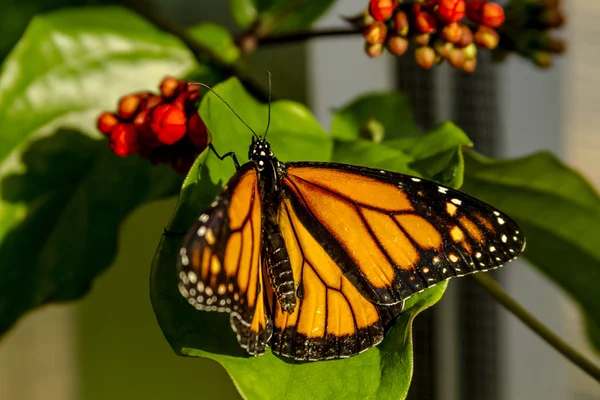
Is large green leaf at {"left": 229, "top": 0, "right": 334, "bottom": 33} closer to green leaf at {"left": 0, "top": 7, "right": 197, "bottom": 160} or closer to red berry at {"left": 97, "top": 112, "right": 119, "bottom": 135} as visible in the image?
green leaf at {"left": 0, "top": 7, "right": 197, "bottom": 160}

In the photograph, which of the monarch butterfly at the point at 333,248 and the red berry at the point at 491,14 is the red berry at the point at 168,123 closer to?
the monarch butterfly at the point at 333,248

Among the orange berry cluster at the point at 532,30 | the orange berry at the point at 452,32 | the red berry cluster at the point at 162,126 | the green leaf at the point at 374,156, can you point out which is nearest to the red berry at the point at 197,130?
the red berry cluster at the point at 162,126

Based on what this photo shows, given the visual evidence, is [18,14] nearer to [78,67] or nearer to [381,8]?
[78,67]

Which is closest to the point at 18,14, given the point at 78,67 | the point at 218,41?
the point at 78,67

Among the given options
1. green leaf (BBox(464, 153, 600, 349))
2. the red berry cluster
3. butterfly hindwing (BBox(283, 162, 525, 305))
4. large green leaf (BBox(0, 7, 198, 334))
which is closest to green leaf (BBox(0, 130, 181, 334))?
large green leaf (BBox(0, 7, 198, 334))

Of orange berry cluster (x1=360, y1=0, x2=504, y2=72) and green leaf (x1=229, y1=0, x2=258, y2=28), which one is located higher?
orange berry cluster (x1=360, y1=0, x2=504, y2=72)
